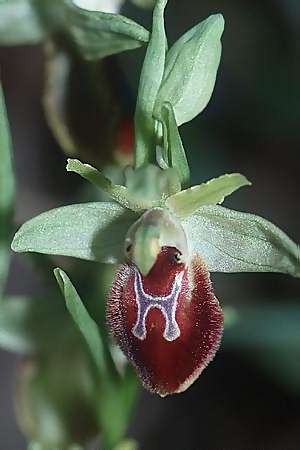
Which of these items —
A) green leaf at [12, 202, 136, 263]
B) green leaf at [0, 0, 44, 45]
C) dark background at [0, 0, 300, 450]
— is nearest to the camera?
green leaf at [12, 202, 136, 263]

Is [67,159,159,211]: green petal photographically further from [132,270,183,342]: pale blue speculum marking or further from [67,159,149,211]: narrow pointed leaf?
[132,270,183,342]: pale blue speculum marking

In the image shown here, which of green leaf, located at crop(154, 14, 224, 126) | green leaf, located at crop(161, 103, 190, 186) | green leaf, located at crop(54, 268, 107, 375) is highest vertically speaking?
green leaf, located at crop(154, 14, 224, 126)

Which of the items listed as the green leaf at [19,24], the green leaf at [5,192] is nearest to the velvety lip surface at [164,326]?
the green leaf at [5,192]

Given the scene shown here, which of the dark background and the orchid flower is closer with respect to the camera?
the orchid flower

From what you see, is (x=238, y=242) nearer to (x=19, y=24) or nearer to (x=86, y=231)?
(x=86, y=231)

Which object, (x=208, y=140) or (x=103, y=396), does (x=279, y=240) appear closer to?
(x=103, y=396)

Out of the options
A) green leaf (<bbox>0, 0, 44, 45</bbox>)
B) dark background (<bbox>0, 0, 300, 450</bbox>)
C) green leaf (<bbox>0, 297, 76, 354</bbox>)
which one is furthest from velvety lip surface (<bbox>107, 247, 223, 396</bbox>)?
dark background (<bbox>0, 0, 300, 450</bbox>)
